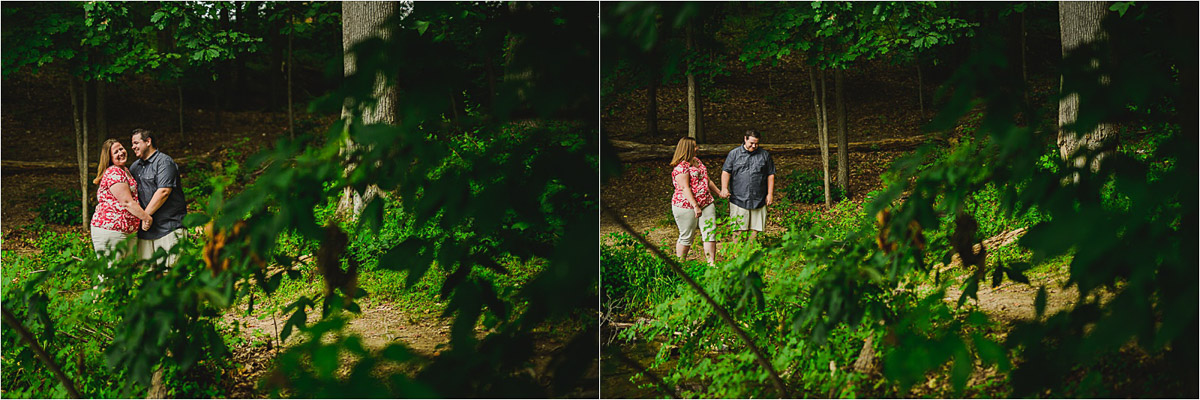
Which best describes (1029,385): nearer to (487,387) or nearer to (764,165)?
(487,387)

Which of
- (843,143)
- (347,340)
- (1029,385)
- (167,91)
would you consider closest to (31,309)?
(347,340)

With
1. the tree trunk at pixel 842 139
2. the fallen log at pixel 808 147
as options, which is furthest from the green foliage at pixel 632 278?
the fallen log at pixel 808 147

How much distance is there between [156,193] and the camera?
3854mm

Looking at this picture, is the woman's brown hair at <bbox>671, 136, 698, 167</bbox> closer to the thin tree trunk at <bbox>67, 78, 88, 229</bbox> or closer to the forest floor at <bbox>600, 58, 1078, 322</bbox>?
the forest floor at <bbox>600, 58, 1078, 322</bbox>

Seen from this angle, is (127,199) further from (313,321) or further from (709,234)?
(709,234)

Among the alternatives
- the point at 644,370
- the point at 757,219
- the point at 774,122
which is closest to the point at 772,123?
the point at 774,122

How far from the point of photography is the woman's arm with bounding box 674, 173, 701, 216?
15.0 feet

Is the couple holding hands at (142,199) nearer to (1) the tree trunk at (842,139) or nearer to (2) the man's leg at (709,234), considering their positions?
(2) the man's leg at (709,234)

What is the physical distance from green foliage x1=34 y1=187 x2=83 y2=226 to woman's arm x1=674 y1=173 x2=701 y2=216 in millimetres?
6067

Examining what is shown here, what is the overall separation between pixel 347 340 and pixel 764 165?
4.40 meters

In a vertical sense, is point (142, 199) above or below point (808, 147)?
below

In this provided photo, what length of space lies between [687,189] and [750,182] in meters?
0.68

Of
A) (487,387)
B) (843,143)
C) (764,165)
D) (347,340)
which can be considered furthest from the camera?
(843,143)

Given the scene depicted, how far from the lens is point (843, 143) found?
695cm
